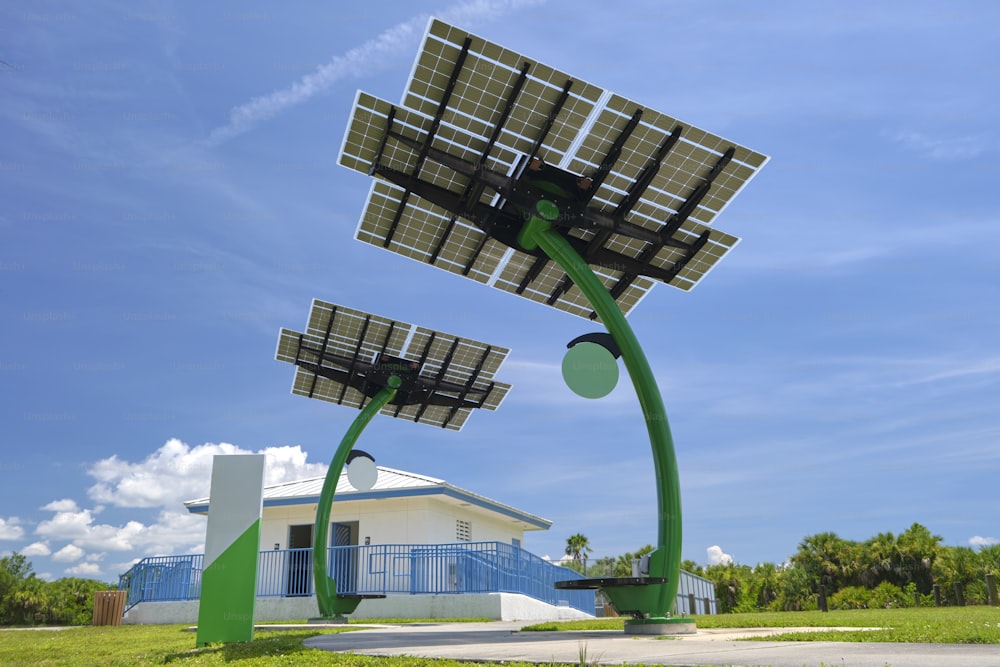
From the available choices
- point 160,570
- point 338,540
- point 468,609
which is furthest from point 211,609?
point 338,540

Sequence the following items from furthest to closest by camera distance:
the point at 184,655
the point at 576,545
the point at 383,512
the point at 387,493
→ the point at 576,545 < the point at 383,512 < the point at 387,493 < the point at 184,655

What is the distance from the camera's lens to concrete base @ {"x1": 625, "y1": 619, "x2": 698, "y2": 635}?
326 inches

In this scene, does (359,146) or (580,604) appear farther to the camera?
(580,604)

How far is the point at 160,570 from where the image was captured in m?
20.4

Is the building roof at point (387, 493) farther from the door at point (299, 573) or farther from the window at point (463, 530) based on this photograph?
the door at point (299, 573)

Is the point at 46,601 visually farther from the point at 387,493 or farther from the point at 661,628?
the point at 661,628

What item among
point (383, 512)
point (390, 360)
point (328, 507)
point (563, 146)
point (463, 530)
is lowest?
point (463, 530)

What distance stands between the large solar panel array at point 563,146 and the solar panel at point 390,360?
5.08 m

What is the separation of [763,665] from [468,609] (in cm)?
1448

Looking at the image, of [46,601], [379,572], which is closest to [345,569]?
[379,572]

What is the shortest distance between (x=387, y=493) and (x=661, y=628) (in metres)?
15.1

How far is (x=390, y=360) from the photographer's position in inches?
642

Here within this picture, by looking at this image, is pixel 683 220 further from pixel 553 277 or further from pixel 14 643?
pixel 14 643

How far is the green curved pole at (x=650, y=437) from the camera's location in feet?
29.0
